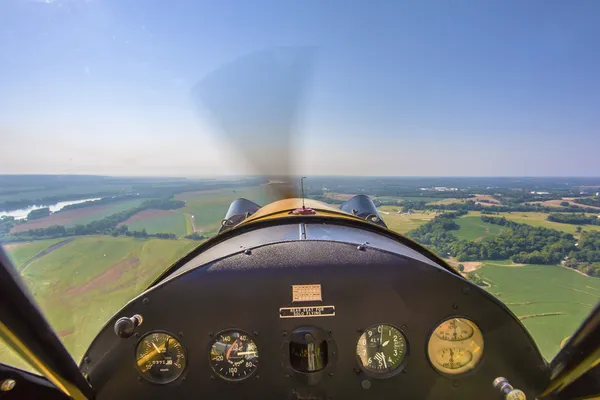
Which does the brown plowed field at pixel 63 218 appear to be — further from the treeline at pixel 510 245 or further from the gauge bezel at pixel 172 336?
the treeline at pixel 510 245

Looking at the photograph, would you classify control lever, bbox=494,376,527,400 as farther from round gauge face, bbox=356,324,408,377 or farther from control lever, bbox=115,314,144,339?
control lever, bbox=115,314,144,339

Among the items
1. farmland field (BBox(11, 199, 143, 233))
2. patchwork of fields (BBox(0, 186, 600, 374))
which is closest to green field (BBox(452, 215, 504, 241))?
patchwork of fields (BBox(0, 186, 600, 374))

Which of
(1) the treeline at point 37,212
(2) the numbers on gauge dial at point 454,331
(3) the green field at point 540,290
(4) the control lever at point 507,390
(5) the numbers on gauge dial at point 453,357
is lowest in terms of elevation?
(3) the green field at point 540,290

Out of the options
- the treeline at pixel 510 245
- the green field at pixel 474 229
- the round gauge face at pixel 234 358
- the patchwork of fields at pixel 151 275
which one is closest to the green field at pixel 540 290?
the patchwork of fields at pixel 151 275

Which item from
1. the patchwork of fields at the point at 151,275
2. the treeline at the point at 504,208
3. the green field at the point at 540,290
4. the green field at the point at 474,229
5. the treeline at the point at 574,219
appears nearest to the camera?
the patchwork of fields at the point at 151,275

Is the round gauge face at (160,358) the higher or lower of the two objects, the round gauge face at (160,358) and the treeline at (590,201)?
the lower

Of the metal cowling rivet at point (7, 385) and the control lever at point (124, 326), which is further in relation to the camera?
the control lever at point (124, 326)

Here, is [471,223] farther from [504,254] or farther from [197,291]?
[197,291]
